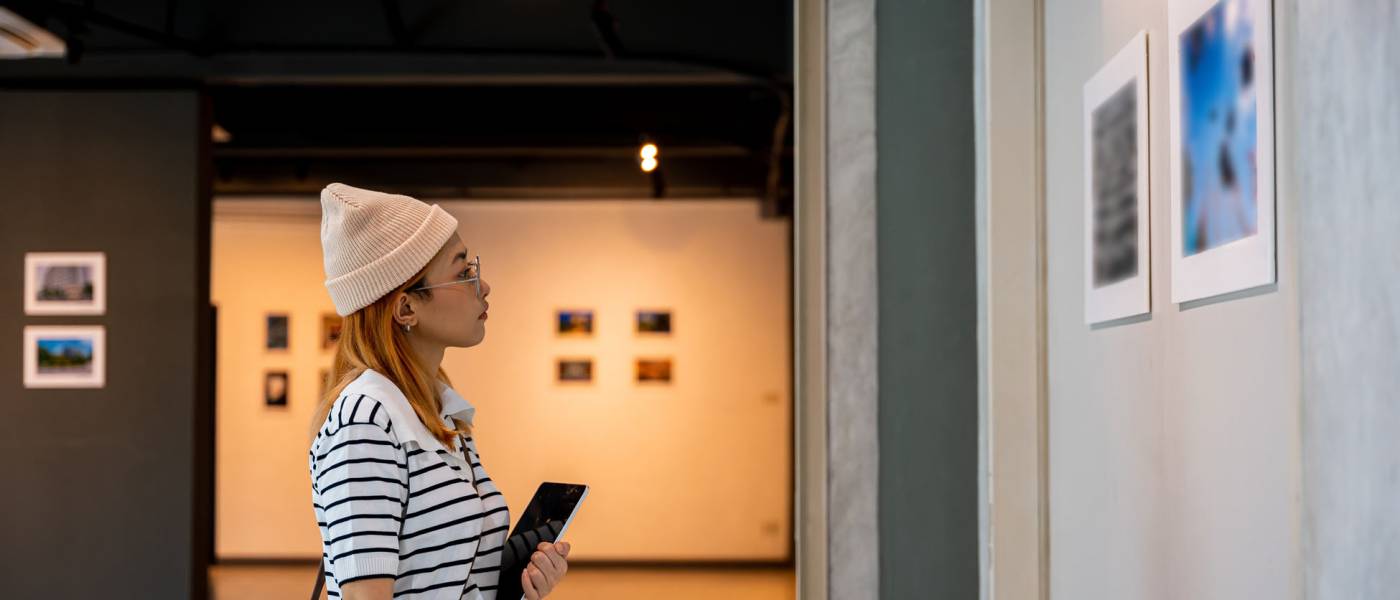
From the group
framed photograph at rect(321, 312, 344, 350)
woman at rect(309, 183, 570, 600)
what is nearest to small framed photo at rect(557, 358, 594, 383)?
framed photograph at rect(321, 312, 344, 350)

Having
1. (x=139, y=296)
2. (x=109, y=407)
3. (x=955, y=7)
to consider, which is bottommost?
(x=109, y=407)

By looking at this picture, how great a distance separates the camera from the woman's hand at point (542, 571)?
5.93ft

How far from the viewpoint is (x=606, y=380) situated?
443 inches

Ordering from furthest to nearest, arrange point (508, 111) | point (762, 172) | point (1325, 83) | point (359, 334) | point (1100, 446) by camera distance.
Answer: point (762, 172) → point (508, 111) → point (1100, 446) → point (359, 334) → point (1325, 83)

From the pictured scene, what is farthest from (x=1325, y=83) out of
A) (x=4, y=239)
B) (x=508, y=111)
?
(x=508, y=111)

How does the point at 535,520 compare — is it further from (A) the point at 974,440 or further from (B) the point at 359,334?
(A) the point at 974,440

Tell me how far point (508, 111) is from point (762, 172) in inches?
106

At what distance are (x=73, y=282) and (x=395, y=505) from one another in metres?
5.53

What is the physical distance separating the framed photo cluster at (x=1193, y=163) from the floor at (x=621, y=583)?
7501 millimetres

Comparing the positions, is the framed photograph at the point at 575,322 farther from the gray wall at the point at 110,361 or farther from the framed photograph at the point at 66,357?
the framed photograph at the point at 66,357

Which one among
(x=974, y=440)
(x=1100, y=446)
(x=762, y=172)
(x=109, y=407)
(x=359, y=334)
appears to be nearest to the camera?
(x=359, y=334)

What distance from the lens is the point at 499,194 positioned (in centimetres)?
1119

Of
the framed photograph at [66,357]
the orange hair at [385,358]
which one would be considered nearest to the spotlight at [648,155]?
the framed photograph at [66,357]

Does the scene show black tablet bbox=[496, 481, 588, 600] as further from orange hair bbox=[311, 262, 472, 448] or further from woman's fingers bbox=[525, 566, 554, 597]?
orange hair bbox=[311, 262, 472, 448]
